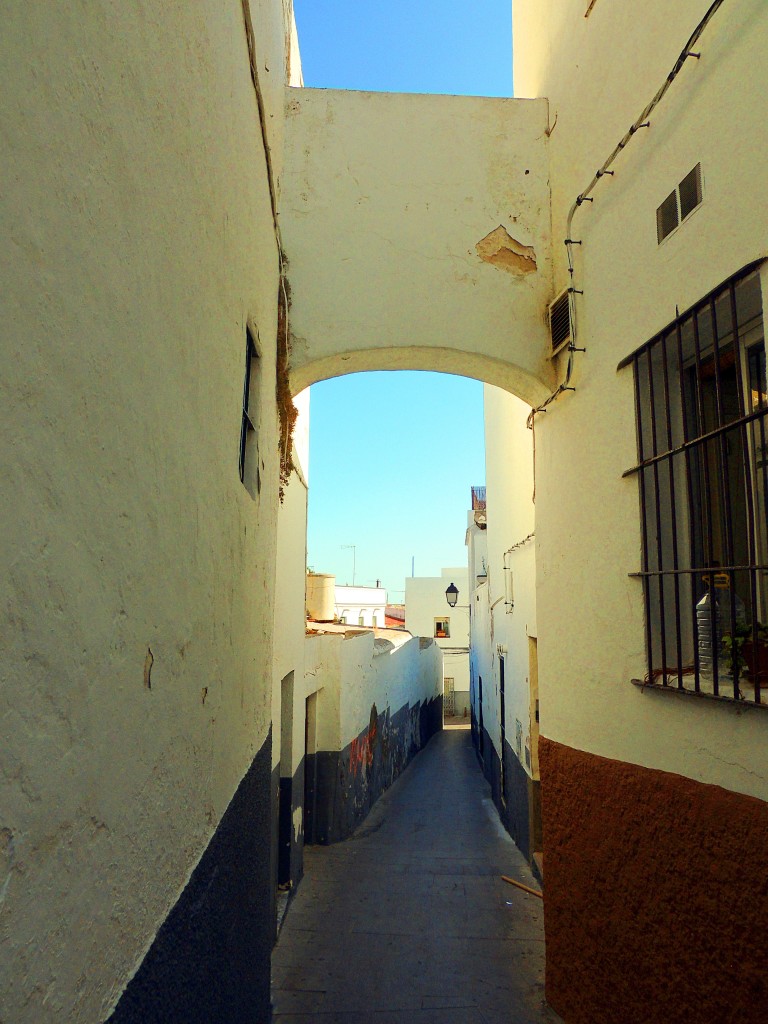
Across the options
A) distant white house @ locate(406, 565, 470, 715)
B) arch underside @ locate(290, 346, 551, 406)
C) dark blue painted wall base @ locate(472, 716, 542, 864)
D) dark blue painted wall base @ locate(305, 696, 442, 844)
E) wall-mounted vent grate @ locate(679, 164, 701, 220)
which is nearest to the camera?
wall-mounted vent grate @ locate(679, 164, 701, 220)

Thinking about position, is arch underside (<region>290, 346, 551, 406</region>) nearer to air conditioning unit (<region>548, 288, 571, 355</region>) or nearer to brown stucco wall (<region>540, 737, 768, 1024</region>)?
air conditioning unit (<region>548, 288, 571, 355</region>)

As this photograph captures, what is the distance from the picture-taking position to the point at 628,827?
4090 mm

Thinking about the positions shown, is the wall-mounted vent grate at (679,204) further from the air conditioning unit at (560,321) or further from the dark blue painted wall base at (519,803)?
the dark blue painted wall base at (519,803)

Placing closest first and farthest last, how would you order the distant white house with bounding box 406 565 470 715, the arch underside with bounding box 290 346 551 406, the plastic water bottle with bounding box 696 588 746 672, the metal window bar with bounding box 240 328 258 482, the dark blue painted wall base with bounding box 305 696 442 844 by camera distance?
1. the plastic water bottle with bounding box 696 588 746 672
2. the metal window bar with bounding box 240 328 258 482
3. the arch underside with bounding box 290 346 551 406
4. the dark blue painted wall base with bounding box 305 696 442 844
5. the distant white house with bounding box 406 565 470 715

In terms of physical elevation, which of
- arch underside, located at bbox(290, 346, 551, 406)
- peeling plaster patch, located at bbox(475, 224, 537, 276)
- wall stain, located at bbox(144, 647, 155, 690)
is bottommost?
wall stain, located at bbox(144, 647, 155, 690)

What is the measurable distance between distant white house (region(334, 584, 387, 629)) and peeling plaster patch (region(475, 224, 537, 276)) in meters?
38.4

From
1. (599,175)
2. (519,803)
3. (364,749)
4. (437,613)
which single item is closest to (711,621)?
(599,175)

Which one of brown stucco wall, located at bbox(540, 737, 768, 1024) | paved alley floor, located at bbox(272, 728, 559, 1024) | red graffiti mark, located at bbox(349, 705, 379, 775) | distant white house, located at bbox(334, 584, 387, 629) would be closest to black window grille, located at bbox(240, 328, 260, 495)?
brown stucco wall, located at bbox(540, 737, 768, 1024)

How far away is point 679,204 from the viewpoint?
12.4 ft

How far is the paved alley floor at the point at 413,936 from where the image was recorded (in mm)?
5262

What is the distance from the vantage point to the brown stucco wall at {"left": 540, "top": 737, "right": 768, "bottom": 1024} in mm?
3105

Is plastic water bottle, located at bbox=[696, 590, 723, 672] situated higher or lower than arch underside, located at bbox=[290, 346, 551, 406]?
lower

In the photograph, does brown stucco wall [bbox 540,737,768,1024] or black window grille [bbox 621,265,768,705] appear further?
black window grille [bbox 621,265,768,705]

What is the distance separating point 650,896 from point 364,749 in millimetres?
8871
